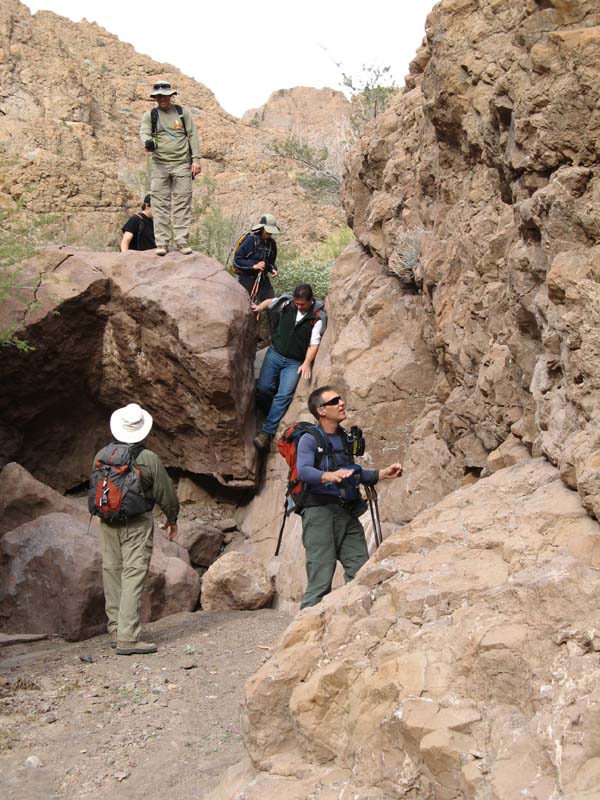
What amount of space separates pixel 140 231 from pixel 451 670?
10147 mm

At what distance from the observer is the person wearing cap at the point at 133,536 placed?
7.51 m

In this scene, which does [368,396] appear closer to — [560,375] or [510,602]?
[560,375]

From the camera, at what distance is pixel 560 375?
4914 mm

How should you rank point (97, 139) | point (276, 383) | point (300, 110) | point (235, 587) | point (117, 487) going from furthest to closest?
point (300, 110)
point (97, 139)
point (276, 383)
point (235, 587)
point (117, 487)

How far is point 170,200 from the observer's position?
12.0 meters

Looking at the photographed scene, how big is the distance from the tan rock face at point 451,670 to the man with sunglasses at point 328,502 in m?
1.66

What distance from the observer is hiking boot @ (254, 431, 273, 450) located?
11688 mm

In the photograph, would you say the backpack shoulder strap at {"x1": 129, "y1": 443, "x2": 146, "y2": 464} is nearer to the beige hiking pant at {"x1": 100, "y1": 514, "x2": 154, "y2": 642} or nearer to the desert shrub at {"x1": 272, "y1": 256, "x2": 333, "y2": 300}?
the beige hiking pant at {"x1": 100, "y1": 514, "x2": 154, "y2": 642}

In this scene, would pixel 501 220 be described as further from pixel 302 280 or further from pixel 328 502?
pixel 302 280

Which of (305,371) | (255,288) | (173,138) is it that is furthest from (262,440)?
(173,138)

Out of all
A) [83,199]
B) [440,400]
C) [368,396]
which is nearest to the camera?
[440,400]

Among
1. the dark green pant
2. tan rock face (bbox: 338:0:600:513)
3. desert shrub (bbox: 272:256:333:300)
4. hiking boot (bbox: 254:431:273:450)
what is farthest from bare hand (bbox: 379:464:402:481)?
desert shrub (bbox: 272:256:333:300)

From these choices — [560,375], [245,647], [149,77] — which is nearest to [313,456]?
[560,375]

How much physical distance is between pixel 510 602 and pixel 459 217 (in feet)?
16.4
